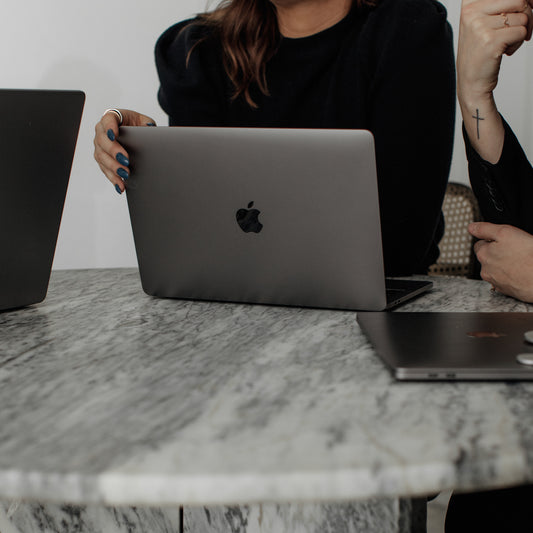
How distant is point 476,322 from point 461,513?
264 millimetres

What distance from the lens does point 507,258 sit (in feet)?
3.04

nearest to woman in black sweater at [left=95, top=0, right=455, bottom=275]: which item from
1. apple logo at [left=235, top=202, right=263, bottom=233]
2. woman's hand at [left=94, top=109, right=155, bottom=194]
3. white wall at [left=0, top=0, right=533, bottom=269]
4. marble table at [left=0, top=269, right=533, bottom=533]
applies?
woman's hand at [left=94, top=109, right=155, bottom=194]

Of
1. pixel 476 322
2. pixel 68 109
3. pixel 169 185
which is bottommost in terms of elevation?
pixel 476 322

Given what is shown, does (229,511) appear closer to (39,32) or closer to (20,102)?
(20,102)

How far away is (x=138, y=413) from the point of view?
50cm

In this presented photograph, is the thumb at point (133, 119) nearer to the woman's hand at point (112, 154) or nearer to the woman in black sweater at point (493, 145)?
the woman's hand at point (112, 154)

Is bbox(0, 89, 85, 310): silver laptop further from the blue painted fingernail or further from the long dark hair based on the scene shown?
the long dark hair

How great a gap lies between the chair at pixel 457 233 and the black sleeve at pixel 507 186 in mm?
1151

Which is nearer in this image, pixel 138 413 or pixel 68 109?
pixel 138 413

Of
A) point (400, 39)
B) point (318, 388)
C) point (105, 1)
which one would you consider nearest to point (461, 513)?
point (318, 388)

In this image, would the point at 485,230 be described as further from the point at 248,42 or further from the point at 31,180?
the point at 248,42

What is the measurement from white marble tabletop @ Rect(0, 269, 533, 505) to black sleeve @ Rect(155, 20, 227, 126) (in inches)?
35.9

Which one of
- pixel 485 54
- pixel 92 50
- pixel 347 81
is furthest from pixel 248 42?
pixel 92 50

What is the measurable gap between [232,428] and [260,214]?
1.30 ft
